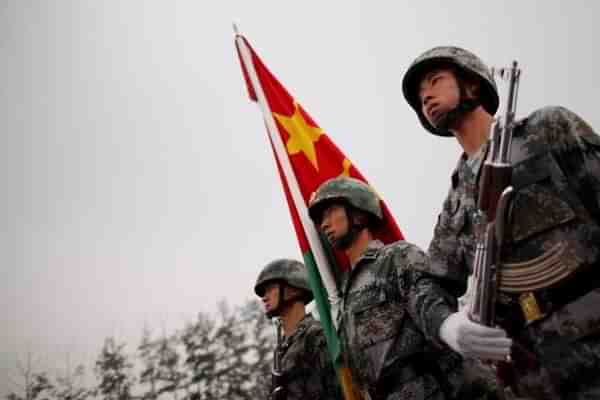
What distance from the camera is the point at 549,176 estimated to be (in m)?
2.11

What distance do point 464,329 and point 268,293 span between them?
3854mm

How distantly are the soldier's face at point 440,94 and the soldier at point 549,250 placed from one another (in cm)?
5

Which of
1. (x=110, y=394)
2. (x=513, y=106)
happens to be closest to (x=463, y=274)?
(x=513, y=106)

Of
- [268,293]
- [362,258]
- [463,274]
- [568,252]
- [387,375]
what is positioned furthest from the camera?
[268,293]

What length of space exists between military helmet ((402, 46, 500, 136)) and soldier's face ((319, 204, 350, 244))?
1209mm

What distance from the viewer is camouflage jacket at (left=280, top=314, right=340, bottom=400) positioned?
516 centimetres

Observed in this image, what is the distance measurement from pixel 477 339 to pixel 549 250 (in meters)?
0.46

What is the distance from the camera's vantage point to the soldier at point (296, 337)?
17.0 feet

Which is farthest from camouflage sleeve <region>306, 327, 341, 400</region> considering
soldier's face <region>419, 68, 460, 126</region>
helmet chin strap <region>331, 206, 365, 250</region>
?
soldier's face <region>419, 68, 460, 126</region>

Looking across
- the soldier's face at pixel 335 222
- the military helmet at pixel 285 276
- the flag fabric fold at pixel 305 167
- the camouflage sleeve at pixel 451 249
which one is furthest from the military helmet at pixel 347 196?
the military helmet at pixel 285 276

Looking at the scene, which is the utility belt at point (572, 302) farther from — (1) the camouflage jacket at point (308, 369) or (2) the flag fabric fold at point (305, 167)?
(1) the camouflage jacket at point (308, 369)

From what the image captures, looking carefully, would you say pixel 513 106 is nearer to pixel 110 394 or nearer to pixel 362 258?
pixel 362 258

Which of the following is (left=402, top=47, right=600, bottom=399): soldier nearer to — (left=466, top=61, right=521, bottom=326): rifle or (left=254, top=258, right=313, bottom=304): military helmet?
(left=466, top=61, right=521, bottom=326): rifle

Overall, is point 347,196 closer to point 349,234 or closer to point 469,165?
point 349,234
